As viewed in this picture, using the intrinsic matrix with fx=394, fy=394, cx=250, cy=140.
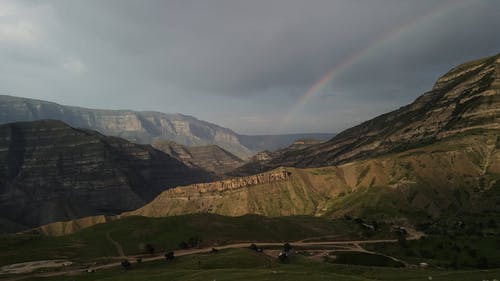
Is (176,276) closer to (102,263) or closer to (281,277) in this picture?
(281,277)

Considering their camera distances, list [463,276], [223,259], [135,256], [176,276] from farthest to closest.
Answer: [135,256] < [223,259] < [176,276] < [463,276]

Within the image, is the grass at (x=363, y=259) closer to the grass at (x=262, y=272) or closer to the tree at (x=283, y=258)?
the grass at (x=262, y=272)

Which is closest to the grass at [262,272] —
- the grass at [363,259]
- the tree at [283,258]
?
the tree at [283,258]

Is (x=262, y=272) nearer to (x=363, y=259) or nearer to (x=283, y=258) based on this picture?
(x=283, y=258)

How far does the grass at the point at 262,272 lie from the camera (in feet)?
288

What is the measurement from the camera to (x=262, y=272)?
334 ft

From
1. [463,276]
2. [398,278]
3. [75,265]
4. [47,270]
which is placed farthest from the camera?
[75,265]

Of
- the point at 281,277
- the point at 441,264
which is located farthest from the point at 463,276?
the point at 441,264

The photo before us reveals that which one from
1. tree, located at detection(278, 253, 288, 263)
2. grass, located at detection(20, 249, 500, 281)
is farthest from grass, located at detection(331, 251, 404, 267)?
tree, located at detection(278, 253, 288, 263)

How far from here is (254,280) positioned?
88.1 meters

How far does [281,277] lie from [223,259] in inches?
2387

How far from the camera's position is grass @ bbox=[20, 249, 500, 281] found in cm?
8788

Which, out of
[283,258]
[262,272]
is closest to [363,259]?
[283,258]

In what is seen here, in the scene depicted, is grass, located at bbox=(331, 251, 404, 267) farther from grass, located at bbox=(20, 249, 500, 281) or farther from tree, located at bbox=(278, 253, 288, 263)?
tree, located at bbox=(278, 253, 288, 263)
